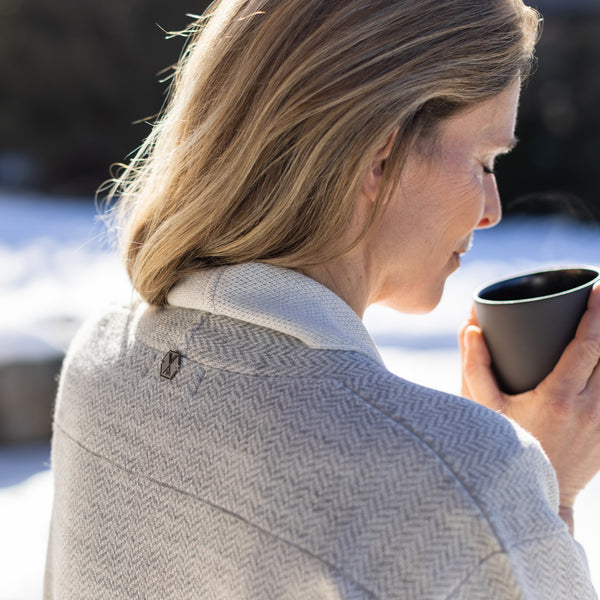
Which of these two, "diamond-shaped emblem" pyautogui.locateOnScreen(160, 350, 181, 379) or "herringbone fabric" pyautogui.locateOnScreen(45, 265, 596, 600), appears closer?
"herringbone fabric" pyautogui.locateOnScreen(45, 265, 596, 600)

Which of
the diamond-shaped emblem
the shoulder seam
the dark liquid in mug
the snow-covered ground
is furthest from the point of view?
the snow-covered ground

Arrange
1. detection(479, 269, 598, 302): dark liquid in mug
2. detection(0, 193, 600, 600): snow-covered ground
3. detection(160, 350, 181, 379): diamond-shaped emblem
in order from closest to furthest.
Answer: detection(160, 350, 181, 379): diamond-shaped emblem, detection(479, 269, 598, 302): dark liquid in mug, detection(0, 193, 600, 600): snow-covered ground

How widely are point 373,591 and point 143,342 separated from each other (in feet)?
1.14

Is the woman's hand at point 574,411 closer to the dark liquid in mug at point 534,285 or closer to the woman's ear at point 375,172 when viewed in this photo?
the dark liquid in mug at point 534,285

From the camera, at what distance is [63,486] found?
33.2 inches

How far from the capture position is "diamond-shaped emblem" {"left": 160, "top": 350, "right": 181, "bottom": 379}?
2.34 feet

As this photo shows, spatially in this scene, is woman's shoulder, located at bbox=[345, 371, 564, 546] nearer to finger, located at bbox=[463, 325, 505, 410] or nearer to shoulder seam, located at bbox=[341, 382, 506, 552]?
shoulder seam, located at bbox=[341, 382, 506, 552]

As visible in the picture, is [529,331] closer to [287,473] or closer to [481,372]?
[481,372]

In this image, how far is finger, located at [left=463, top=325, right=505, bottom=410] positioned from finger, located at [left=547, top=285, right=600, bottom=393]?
82mm

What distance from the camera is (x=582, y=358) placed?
826mm

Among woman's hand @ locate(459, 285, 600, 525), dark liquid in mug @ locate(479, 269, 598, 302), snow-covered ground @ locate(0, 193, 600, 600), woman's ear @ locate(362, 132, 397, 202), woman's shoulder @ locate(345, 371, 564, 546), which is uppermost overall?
woman's ear @ locate(362, 132, 397, 202)

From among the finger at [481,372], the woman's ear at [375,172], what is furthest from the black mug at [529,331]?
the woman's ear at [375,172]

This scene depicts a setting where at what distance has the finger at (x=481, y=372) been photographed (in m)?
0.90

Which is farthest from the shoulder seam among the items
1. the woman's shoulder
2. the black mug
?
the black mug
